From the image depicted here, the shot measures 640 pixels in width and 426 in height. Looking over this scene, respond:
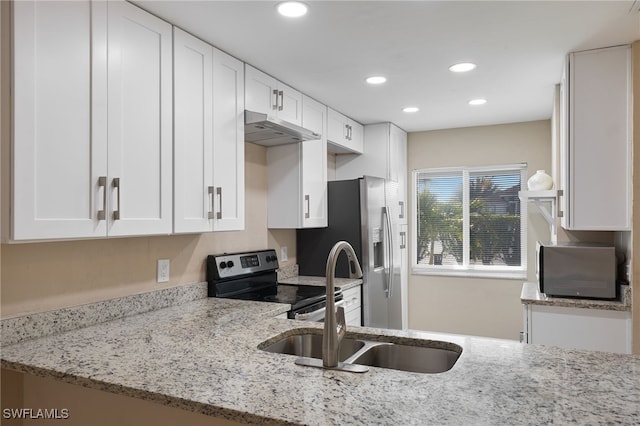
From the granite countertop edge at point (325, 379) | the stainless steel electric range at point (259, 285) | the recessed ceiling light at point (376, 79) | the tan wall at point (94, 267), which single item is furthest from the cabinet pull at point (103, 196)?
the recessed ceiling light at point (376, 79)

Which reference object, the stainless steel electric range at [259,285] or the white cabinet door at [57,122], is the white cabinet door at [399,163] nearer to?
the stainless steel electric range at [259,285]

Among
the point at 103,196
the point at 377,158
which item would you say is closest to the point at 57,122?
the point at 103,196

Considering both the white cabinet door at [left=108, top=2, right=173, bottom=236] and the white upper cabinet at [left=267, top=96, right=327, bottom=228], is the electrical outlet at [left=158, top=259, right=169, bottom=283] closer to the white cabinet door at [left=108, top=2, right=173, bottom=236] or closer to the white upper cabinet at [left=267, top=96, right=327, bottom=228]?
the white cabinet door at [left=108, top=2, right=173, bottom=236]

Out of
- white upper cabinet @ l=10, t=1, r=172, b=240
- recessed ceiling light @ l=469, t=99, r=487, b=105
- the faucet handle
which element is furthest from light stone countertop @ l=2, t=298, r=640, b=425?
recessed ceiling light @ l=469, t=99, r=487, b=105

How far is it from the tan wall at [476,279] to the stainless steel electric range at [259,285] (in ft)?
7.03

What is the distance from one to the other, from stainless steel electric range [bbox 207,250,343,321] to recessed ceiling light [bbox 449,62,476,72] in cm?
170

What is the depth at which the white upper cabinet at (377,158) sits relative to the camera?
4.41 m

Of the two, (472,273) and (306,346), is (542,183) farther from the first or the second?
(306,346)

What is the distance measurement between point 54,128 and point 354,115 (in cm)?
290

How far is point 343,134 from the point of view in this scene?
13.4 feet

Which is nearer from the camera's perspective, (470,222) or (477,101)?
(477,101)

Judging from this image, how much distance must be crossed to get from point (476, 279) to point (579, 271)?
81.0 inches

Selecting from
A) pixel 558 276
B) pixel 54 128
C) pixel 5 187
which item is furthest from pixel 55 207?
pixel 558 276

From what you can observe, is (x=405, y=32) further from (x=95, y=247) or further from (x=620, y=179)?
(x=95, y=247)
